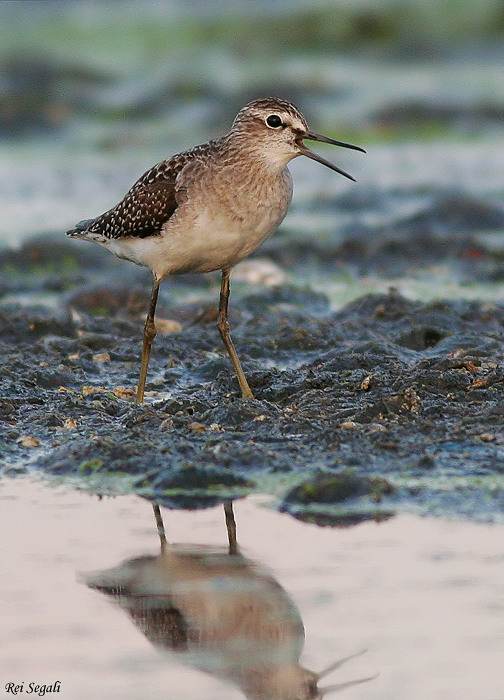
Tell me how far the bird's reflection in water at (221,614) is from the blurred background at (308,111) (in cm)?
667

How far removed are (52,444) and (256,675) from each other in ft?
9.89

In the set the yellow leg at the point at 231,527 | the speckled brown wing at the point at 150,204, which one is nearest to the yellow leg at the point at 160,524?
the yellow leg at the point at 231,527

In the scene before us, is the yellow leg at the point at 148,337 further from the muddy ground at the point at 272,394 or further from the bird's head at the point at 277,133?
the bird's head at the point at 277,133

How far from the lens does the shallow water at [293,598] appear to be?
14.0ft

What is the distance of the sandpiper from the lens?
312 inches

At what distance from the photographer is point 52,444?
7.12m

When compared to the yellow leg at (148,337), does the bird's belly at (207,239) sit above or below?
above

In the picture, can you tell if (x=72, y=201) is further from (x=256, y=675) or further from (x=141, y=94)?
(x=256, y=675)

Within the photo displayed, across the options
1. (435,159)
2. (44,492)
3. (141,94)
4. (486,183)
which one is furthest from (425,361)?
(141,94)

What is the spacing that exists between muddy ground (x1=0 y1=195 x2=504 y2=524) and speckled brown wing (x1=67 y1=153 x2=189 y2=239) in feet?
3.66

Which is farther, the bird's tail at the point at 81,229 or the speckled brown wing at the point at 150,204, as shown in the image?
the bird's tail at the point at 81,229

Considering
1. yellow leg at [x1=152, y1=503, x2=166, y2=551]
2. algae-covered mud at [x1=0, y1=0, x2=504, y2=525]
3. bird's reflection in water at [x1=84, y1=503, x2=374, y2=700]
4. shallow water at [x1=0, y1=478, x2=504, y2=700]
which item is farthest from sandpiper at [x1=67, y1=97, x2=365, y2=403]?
bird's reflection in water at [x1=84, y1=503, x2=374, y2=700]

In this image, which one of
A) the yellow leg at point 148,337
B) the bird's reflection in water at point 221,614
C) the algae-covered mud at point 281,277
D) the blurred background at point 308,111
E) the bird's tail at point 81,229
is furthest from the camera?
the blurred background at point 308,111

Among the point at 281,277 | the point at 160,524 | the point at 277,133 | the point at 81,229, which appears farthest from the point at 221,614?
the point at 281,277
